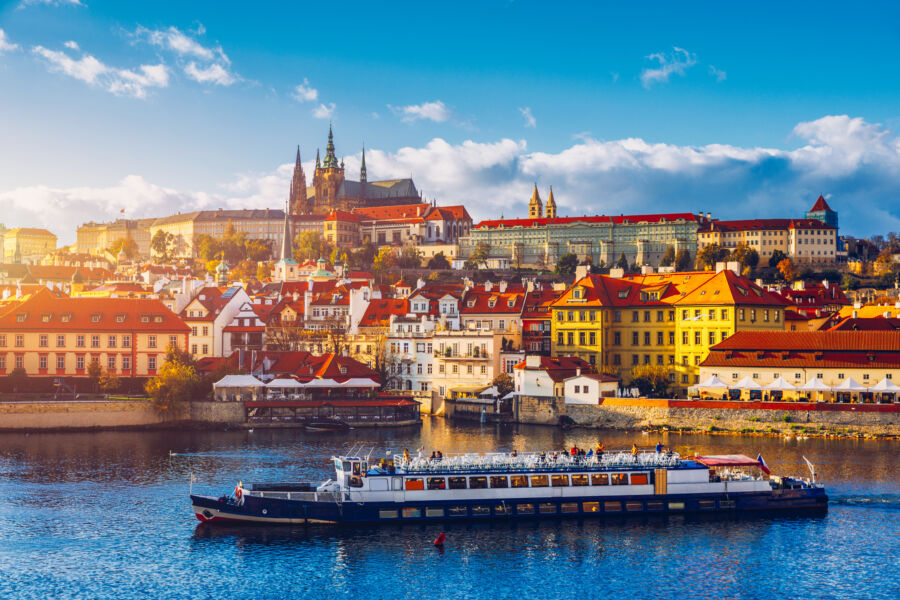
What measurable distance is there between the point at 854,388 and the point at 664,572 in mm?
38149

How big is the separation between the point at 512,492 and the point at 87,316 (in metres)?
54.2

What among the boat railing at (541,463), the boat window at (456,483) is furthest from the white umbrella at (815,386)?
the boat window at (456,483)

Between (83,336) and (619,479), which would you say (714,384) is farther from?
(83,336)

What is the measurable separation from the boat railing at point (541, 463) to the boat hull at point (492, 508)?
161cm

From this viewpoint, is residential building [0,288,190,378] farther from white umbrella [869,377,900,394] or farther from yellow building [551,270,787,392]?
white umbrella [869,377,900,394]

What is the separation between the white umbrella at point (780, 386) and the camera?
73.8m

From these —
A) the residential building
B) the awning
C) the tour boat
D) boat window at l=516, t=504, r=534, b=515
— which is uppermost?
the residential building

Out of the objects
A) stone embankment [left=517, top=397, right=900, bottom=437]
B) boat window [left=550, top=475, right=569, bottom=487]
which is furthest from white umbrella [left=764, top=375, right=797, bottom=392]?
boat window [left=550, top=475, right=569, bottom=487]

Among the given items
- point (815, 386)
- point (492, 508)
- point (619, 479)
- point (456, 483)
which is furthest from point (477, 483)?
point (815, 386)

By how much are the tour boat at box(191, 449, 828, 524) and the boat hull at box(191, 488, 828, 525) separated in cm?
4

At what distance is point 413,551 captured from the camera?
4238cm

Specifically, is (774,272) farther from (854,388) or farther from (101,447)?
(101,447)

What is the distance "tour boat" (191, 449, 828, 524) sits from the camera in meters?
46.7


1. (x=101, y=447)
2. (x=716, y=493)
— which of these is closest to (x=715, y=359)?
(x=716, y=493)
